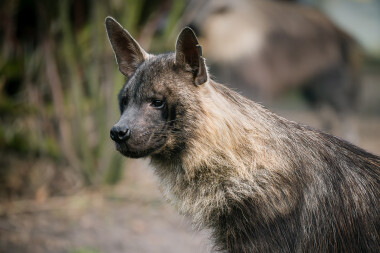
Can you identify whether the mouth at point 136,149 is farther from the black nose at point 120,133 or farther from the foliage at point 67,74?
the foliage at point 67,74

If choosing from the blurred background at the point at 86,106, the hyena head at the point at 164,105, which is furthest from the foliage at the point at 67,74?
the hyena head at the point at 164,105

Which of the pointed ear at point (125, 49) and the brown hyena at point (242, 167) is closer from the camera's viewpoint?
the brown hyena at point (242, 167)

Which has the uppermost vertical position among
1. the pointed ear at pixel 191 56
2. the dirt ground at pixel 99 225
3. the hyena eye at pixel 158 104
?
the pointed ear at pixel 191 56

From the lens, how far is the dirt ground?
16.1 ft

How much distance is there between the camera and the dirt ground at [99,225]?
491 centimetres

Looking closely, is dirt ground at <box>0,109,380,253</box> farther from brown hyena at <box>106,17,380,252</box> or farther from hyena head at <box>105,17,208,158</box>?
hyena head at <box>105,17,208,158</box>

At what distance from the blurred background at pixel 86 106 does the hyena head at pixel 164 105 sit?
2.06 m

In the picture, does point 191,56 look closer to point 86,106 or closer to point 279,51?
Answer: point 86,106

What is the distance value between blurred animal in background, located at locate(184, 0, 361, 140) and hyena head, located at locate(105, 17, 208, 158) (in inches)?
152

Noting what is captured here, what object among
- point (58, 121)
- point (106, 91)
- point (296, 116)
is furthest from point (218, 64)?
point (296, 116)

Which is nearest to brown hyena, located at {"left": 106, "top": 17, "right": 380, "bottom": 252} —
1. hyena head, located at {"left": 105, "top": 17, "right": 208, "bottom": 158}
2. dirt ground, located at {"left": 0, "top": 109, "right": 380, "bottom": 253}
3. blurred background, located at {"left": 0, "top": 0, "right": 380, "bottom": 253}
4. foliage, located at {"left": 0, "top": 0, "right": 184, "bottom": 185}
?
hyena head, located at {"left": 105, "top": 17, "right": 208, "bottom": 158}

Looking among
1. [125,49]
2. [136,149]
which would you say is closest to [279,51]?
[125,49]

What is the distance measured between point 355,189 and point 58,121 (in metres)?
4.10

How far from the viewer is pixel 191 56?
2830 millimetres
